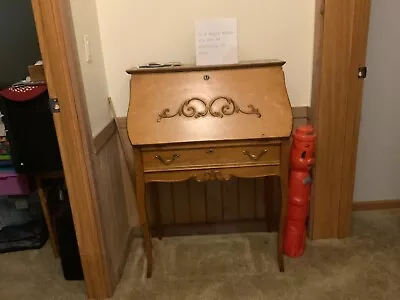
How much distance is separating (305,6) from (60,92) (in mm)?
1354

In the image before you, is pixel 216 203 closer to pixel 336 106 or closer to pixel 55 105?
pixel 336 106

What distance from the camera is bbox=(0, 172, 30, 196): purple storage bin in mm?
2178

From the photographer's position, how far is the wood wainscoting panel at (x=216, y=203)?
2.29 metres

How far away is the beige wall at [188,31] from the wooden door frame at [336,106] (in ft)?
0.37

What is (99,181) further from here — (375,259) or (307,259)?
(375,259)

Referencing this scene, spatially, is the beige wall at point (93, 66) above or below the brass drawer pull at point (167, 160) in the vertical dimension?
above

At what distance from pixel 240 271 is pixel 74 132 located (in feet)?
3.70

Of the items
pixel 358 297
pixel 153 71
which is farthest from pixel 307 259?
pixel 153 71

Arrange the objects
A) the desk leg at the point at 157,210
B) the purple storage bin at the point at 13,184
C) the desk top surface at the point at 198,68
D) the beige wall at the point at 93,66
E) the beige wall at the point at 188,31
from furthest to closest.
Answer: the desk leg at the point at 157,210
the purple storage bin at the point at 13,184
the beige wall at the point at 188,31
the desk top surface at the point at 198,68
the beige wall at the point at 93,66

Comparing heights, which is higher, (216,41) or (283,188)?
(216,41)

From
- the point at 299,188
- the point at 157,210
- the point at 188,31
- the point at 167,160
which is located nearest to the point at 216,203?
the point at 157,210

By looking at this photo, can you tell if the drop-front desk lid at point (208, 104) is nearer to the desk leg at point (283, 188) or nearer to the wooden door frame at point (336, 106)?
the desk leg at point (283, 188)

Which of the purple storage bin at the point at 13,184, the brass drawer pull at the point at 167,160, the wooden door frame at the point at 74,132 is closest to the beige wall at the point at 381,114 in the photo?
the brass drawer pull at the point at 167,160

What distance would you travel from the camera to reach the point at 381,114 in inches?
93.0
